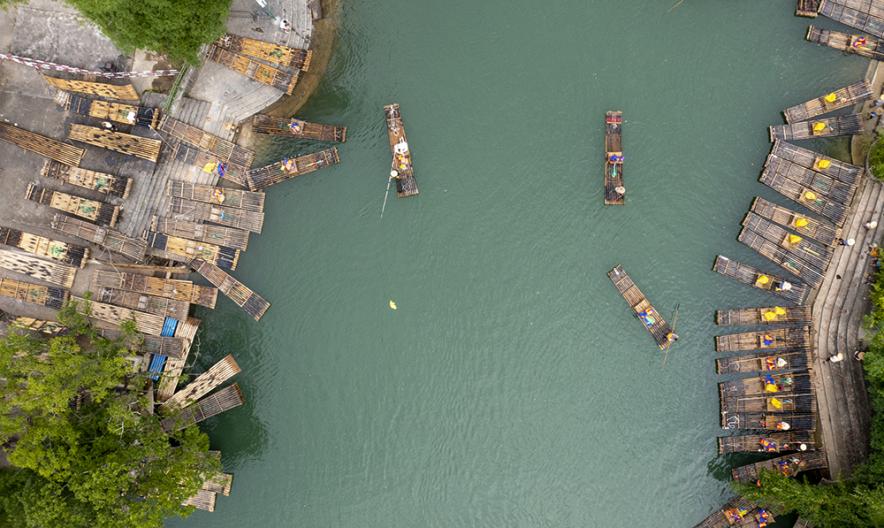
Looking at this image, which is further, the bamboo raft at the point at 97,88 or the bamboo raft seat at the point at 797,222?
the bamboo raft seat at the point at 797,222

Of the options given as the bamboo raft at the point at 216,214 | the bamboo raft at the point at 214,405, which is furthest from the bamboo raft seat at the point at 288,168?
the bamboo raft at the point at 214,405

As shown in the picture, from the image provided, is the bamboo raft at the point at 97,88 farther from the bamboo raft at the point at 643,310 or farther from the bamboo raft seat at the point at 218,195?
the bamboo raft at the point at 643,310

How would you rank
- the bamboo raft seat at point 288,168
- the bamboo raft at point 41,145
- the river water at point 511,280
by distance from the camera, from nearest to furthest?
1. the bamboo raft at point 41,145
2. the bamboo raft seat at point 288,168
3. the river water at point 511,280

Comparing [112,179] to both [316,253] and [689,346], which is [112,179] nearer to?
[316,253]

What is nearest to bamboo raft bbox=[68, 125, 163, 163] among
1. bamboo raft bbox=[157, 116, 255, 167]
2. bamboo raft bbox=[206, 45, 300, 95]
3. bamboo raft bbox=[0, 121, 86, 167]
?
bamboo raft bbox=[0, 121, 86, 167]

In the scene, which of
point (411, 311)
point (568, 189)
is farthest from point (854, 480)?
point (411, 311)

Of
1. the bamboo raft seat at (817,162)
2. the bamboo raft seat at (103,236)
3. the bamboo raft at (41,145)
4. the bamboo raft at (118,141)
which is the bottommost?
the bamboo raft seat at (103,236)
